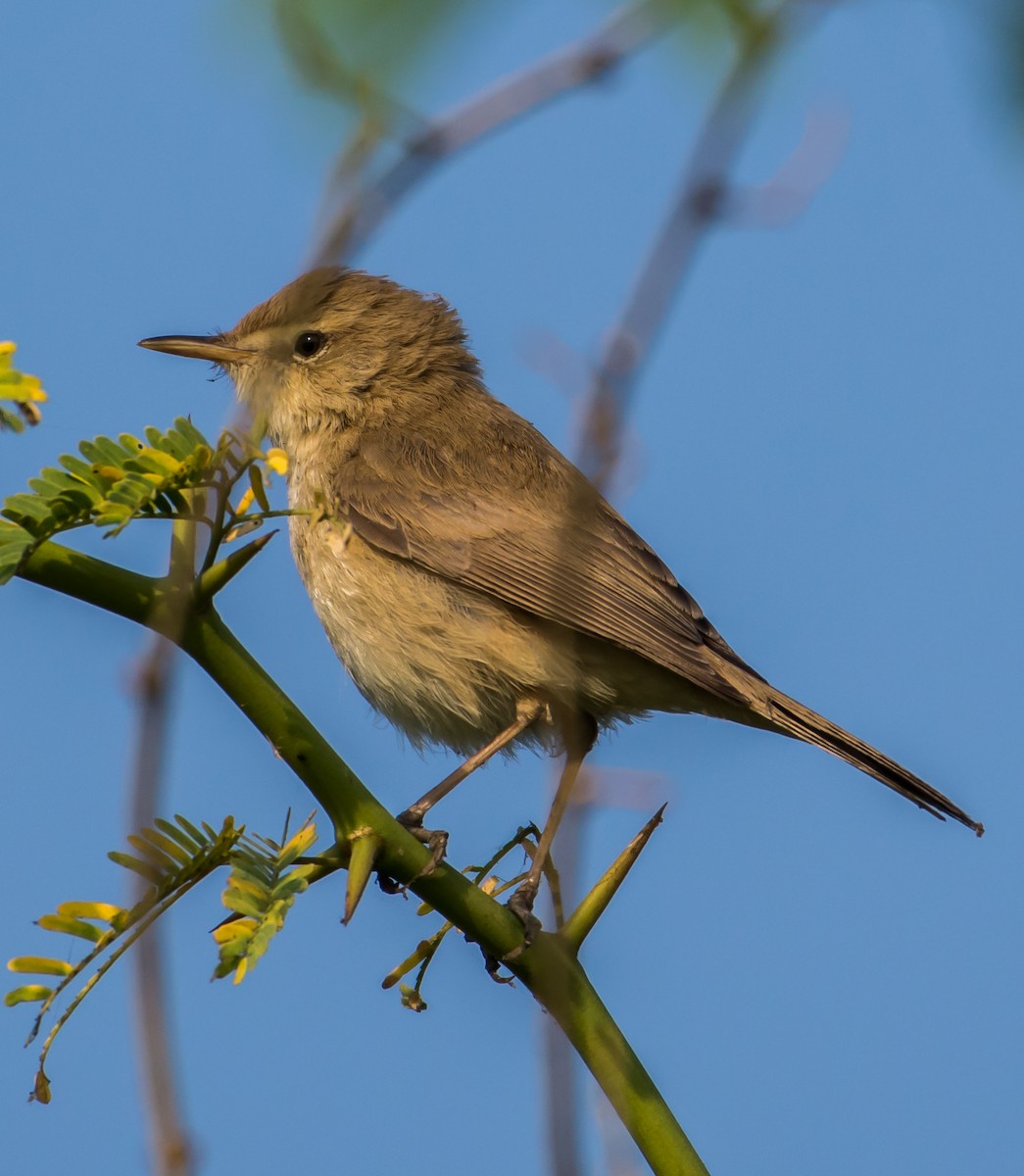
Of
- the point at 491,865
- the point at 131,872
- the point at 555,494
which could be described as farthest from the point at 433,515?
the point at 131,872

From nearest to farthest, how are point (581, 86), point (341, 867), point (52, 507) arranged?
1. point (581, 86)
2. point (52, 507)
3. point (341, 867)

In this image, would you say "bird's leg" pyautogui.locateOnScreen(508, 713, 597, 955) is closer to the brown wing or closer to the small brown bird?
the small brown bird

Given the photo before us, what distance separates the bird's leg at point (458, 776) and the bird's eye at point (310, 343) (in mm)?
1759

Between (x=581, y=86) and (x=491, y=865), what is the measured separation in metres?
1.63

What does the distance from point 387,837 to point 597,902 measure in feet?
1.45

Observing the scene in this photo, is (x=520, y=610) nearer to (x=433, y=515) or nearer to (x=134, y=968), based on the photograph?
(x=433, y=515)

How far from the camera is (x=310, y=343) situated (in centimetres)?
588

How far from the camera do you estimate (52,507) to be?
1.96 metres

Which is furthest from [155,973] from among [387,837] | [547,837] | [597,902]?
[547,837]

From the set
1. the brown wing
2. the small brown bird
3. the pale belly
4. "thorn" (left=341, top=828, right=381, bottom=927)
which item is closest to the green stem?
"thorn" (left=341, top=828, right=381, bottom=927)

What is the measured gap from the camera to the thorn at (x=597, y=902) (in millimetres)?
2516

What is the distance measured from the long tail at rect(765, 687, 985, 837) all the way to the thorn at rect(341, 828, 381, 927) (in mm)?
2320

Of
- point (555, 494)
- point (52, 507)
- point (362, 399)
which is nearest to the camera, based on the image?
point (52, 507)

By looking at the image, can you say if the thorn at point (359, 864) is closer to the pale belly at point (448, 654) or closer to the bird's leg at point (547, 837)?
the bird's leg at point (547, 837)
